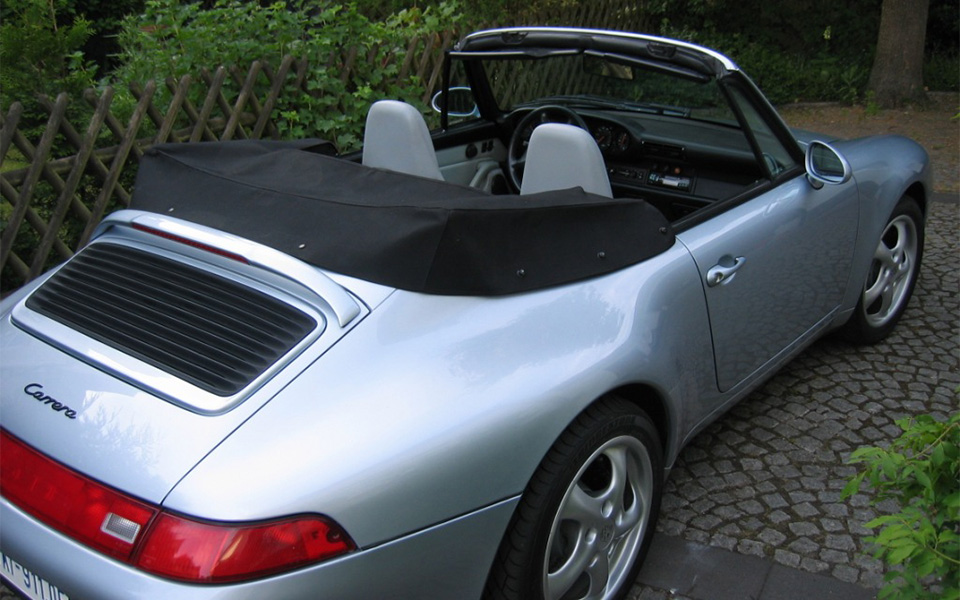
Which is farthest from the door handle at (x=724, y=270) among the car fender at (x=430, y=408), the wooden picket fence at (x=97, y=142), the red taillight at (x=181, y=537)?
the wooden picket fence at (x=97, y=142)

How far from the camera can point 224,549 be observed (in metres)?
1.78

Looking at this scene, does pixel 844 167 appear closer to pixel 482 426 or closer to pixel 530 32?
pixel 530 32

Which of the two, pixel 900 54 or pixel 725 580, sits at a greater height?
pixel 725 580

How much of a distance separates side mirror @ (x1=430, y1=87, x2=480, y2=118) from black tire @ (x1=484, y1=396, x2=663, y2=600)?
218 centimetres

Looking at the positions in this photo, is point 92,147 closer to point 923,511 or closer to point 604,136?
point 604,136

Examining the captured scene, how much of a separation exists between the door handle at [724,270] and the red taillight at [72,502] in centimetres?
186

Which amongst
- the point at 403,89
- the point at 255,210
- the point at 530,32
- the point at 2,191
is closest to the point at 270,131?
the point at 403,89

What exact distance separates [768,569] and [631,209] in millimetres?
1236

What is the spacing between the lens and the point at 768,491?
3.30 metres

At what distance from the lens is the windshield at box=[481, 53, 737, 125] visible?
3.33m

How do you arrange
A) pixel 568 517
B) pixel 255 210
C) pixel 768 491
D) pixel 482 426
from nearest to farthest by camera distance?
pixel 482 426 < pixel 568 517 < pixel 255 210 < pixel 768 491

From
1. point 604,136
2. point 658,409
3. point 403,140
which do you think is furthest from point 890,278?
point 403,140

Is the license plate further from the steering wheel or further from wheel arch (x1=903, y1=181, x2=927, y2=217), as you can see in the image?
wheel arch (x1=903, y1=181, x2=927, y2=217)

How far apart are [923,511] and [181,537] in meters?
1.57
